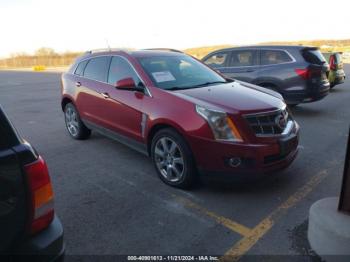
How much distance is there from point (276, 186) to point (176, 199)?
131 centimetres

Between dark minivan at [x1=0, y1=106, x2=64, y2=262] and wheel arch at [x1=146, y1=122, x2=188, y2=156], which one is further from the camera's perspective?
wheel arch at [x1=146, y1=122, x2=188, y2=156]

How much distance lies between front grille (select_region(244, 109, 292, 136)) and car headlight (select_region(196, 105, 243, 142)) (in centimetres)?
20

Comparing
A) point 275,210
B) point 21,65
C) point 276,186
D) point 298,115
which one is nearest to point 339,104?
point 298,115

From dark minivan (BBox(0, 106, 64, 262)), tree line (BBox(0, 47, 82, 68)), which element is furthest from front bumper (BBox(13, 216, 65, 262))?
tree line (BBox(0, 47, 82, 68))

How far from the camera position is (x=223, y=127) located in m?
3.59

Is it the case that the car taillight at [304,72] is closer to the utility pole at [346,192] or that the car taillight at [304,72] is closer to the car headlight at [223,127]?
the car headlight at [223,127]

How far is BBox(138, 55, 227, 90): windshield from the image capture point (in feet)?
14.6

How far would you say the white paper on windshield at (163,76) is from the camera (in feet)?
14.6

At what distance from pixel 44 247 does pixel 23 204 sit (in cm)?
30

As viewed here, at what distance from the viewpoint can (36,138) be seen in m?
6.68

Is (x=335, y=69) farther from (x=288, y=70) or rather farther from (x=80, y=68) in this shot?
(x=80, y=68)

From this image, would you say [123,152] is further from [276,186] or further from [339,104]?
[339,104]

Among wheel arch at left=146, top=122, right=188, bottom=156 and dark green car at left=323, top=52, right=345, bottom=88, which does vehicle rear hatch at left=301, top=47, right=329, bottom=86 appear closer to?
dark green car at left=323, top=52, right=345, bottom=88

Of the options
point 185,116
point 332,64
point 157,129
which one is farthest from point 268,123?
point 332,64
